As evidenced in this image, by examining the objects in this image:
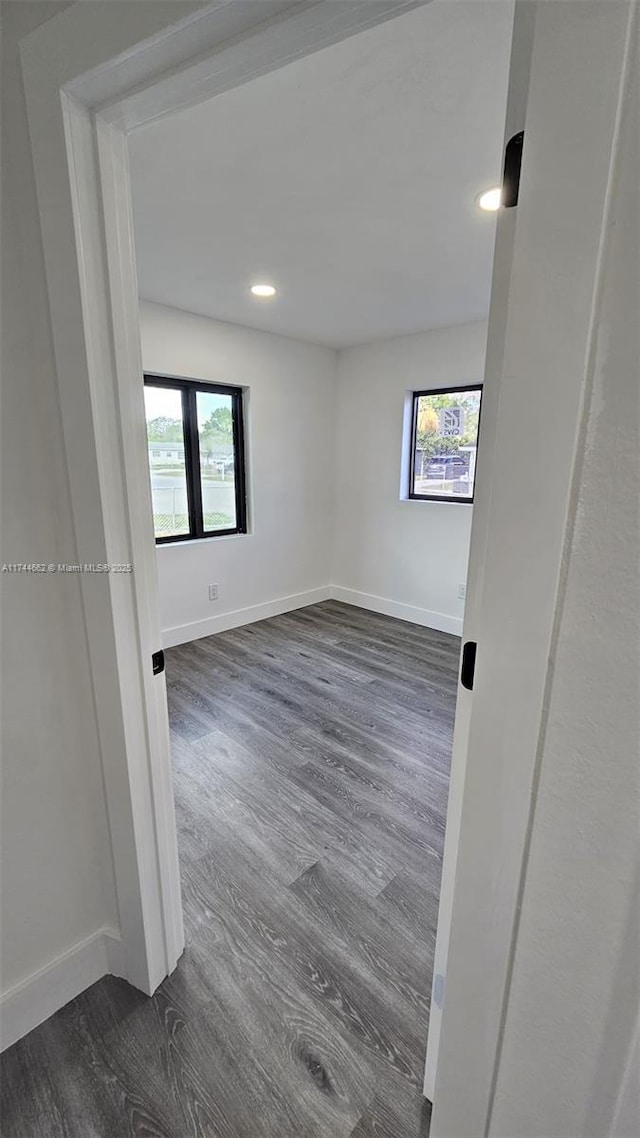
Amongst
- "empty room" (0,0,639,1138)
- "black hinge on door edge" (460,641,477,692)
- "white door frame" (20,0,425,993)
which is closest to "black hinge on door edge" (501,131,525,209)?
"empty room" (0,0,639,1138)

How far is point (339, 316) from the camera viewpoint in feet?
10.3

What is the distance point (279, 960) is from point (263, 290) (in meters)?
3.03

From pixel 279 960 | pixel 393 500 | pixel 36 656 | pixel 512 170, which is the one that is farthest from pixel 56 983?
pixel 393 500

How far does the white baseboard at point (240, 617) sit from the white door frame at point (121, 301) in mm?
2316

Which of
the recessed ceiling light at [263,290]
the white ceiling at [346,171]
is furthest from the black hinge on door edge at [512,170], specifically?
the recessed ceiling light at [263,290]

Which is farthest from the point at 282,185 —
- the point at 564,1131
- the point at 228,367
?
the point at 564,1131

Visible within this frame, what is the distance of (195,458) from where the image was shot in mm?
3469

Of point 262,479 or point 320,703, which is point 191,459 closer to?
point 262,479

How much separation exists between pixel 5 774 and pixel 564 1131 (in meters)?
1.17

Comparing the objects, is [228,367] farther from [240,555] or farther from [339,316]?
[240,555]

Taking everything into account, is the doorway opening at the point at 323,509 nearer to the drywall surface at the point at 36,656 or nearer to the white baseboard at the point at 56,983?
the white baseboard at the point at 56,983

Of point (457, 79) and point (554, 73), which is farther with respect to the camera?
point (457, 79)

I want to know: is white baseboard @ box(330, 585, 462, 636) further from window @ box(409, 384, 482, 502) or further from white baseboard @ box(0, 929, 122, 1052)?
white baseboard @ box(0, 929, 122, 1052)

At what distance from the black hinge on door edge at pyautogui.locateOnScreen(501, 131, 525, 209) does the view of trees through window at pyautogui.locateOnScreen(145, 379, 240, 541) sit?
292 cm
